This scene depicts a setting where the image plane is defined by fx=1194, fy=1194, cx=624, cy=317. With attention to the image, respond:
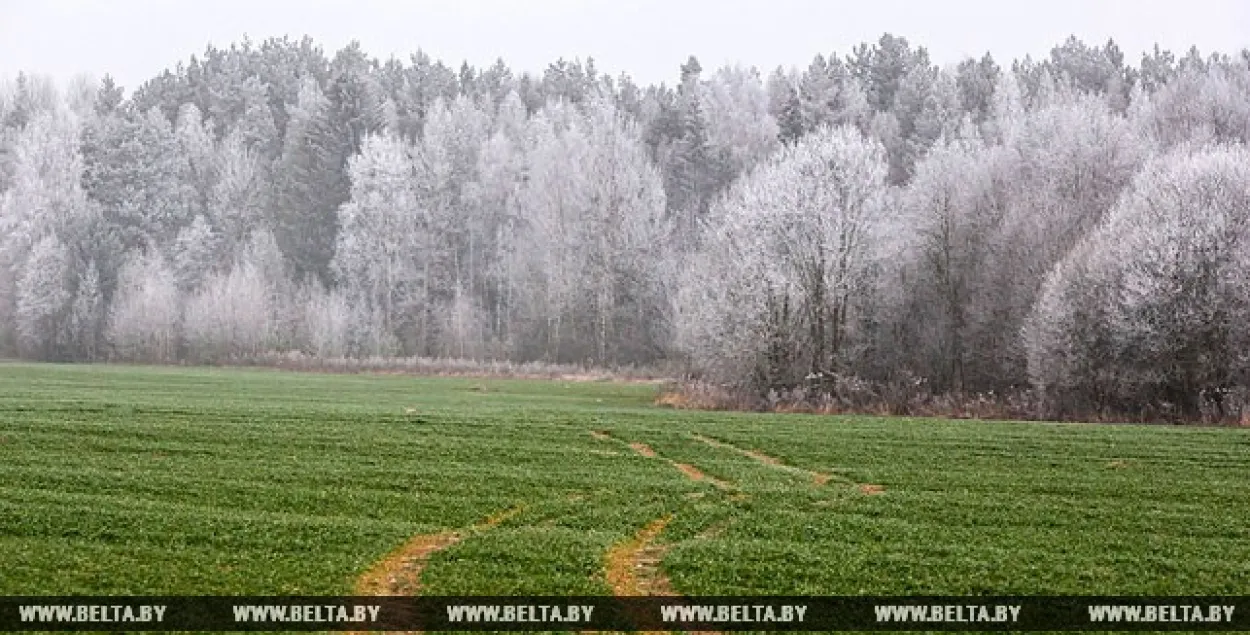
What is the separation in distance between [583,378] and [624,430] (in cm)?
4300

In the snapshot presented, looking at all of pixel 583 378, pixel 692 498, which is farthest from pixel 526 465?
pixel 583 378

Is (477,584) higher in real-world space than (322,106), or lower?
lower

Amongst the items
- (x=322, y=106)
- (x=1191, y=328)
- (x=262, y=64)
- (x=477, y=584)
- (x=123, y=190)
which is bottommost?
(x=477, y=584)

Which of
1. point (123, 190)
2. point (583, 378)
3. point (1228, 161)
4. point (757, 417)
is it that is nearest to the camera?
point (757, 417)

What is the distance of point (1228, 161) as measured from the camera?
55438mm

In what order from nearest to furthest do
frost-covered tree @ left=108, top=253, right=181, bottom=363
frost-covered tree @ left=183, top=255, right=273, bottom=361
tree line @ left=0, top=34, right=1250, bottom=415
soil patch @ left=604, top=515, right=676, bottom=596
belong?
soil patch @ left=604, top=515, right=676, bottom=596, tree line @ left=0, top=34, right=1250, bottom=415, frost-covered tree @ left=183, top=255, right=273, bottom=361, frost-covered tree @ left=108, top=253, right=181, bottom=363

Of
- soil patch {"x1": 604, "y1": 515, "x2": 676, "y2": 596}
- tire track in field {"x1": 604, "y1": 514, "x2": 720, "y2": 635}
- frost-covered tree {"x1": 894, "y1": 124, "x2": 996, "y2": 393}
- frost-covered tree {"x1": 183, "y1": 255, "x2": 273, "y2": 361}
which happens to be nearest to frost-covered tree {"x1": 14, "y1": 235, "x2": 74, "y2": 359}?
frost-covered tree {"x1": 183, "y1": 255, "x2": 273, "y2": 361}

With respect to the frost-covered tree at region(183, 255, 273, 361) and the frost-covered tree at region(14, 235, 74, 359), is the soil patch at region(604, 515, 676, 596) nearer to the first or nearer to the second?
the frost-covered tree at region(183, 255, 273, 361)

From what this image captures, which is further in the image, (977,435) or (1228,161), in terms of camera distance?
(1228,161)

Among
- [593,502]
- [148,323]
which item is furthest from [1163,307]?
[148,323]

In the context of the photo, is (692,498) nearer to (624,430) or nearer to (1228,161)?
(624,430)

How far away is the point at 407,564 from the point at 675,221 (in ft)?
285

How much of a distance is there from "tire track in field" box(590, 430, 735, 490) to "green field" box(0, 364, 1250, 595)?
306 millimetres

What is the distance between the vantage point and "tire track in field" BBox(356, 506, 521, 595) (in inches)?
695
